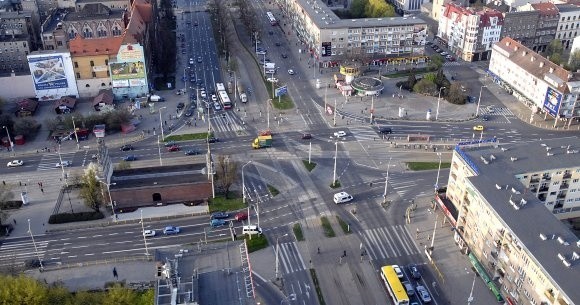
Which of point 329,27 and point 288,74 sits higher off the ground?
point 329,27

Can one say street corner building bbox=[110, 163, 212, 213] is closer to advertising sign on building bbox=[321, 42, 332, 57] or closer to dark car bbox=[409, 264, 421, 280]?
dark car bbox=[409, 264, 421, 280]

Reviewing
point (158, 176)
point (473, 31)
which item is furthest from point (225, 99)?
point (473, 31)

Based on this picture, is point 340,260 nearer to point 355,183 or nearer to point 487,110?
point 355,183

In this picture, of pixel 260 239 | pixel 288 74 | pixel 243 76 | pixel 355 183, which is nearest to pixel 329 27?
pixel 288 74

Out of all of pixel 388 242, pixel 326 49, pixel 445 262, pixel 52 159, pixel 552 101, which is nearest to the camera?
pixel 445 262

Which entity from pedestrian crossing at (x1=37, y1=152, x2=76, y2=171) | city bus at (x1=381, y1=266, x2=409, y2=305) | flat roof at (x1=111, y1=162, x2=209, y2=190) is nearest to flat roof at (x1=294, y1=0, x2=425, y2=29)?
flat roof at (x1=111, y1=162, x2=209, y2=190)

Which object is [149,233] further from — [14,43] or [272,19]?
[272,19]
